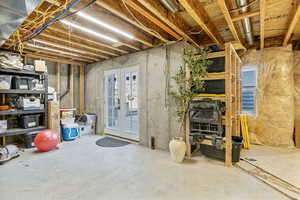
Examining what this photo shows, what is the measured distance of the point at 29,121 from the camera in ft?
12.6

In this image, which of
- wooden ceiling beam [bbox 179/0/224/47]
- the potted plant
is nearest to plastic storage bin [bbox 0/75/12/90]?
the potted plant

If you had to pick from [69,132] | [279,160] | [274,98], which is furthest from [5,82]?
[274,98]

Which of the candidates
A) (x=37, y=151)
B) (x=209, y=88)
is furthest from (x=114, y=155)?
(x=209, y=88)

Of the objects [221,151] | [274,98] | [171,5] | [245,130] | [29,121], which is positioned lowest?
[221,151]

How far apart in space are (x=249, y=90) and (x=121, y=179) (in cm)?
400

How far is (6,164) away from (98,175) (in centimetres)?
191

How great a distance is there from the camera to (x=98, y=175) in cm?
243

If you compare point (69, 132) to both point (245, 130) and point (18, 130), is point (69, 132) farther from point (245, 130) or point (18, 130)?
point (245, 130)

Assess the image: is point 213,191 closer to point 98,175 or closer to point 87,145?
point 98,175

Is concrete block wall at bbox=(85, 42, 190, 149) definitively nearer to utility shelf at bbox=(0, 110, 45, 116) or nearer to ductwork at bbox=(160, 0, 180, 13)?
ductwork at bbox=(160, 0, 180, 13)

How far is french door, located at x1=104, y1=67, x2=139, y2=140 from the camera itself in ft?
14.6

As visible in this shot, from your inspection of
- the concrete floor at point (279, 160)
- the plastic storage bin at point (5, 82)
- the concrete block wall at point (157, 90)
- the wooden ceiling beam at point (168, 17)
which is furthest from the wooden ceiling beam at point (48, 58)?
the concrete floor at point (279, 160)

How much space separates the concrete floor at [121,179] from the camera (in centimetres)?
193

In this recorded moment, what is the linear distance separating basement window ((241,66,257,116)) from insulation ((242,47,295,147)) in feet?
0.40
